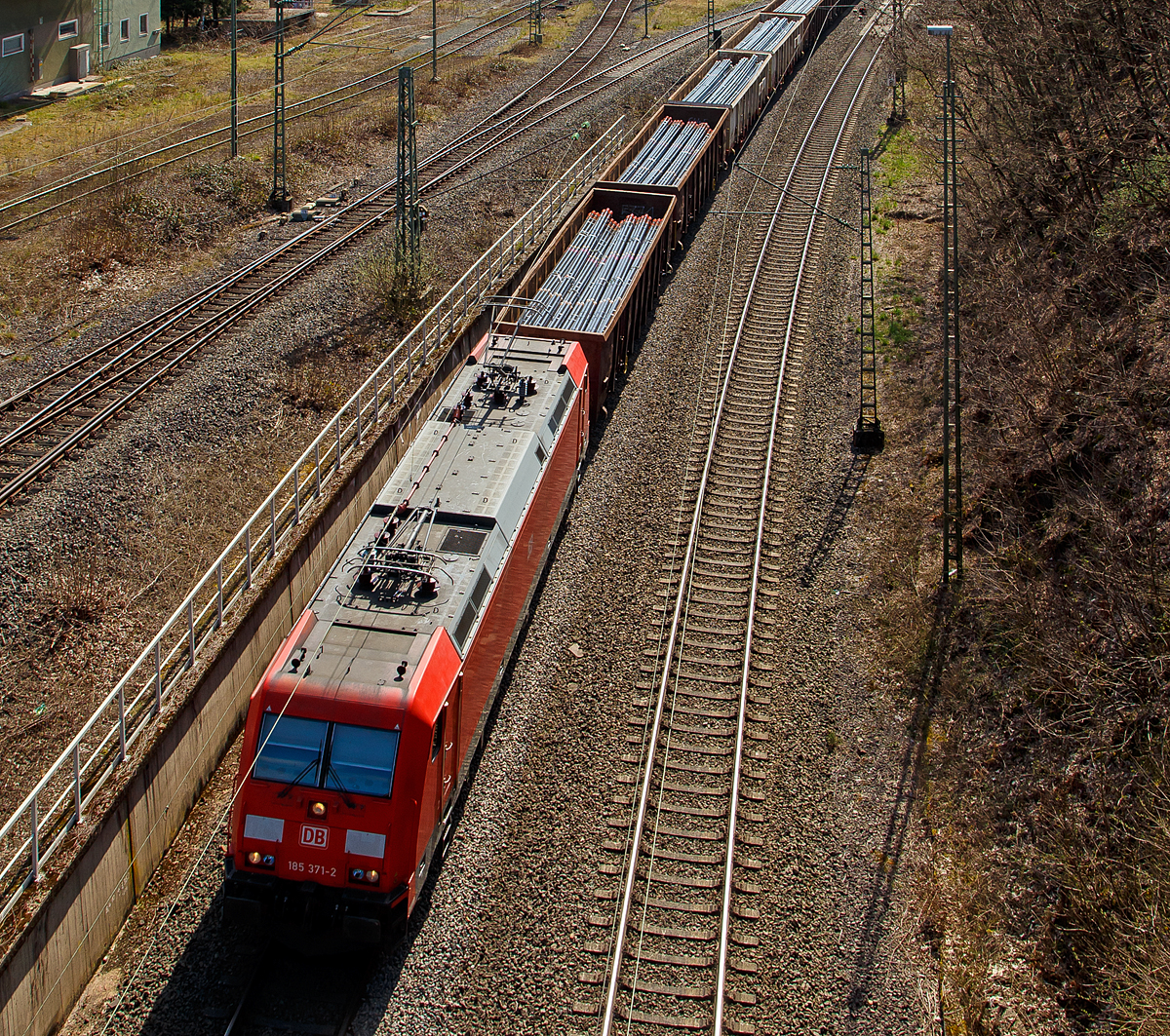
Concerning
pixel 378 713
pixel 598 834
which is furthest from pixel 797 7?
pixel 378 713

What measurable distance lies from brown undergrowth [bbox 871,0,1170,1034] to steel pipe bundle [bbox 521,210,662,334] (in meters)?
6.72

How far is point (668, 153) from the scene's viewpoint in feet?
106

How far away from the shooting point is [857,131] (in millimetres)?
38531

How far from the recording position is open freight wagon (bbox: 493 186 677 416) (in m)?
21.4

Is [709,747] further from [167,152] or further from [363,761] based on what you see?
[167,152]

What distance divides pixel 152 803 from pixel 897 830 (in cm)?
986

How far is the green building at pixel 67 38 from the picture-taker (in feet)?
148

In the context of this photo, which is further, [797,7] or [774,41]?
[797,7]

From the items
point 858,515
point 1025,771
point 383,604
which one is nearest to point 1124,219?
point 858,515

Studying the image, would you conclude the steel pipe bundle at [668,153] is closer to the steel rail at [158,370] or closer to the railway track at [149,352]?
Answer: the railway track at [149,352]

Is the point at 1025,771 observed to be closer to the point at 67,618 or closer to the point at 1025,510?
the point at 1025,510

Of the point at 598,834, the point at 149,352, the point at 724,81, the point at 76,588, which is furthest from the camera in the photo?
the point at 724,81

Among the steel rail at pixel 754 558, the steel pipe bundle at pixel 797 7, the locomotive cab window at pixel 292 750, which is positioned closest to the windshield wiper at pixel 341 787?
the locomotive cab window at pixel 292 750

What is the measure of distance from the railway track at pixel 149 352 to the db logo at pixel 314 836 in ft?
34.9
